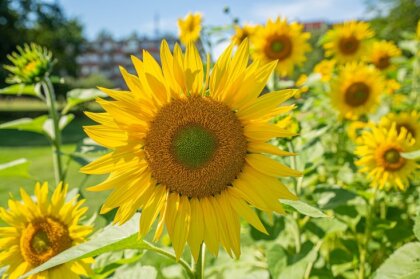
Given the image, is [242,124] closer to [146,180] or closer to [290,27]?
[146,180]

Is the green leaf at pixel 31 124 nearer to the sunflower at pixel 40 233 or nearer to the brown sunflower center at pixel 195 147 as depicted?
the sunflower at pixel 40 233

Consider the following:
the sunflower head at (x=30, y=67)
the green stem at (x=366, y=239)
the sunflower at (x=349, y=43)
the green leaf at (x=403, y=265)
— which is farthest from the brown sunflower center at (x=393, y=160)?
the sunflower at (x=349, y=43)

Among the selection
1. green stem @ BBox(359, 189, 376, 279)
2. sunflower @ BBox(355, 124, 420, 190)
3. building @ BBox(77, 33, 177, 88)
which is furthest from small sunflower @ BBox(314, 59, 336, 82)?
building @ BBox(77, 33, 177, 88)

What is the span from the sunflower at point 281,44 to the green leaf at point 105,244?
222 cm

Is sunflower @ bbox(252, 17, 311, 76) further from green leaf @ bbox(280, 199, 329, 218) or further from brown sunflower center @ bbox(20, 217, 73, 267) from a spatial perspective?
green leaf @ bbox(280, 199, 329, 218)

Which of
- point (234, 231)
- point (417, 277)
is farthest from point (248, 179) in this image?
point (417, 277)

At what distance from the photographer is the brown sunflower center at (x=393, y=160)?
233 cm

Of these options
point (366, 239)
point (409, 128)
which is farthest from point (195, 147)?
point (409, 128)

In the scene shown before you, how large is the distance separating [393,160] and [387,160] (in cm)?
3

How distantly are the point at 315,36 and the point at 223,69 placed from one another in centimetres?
Result: 2713

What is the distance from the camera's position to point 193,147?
1.43m

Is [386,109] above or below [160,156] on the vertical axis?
below

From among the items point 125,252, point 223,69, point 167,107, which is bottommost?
point 125,252

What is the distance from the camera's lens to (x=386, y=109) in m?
3.65
